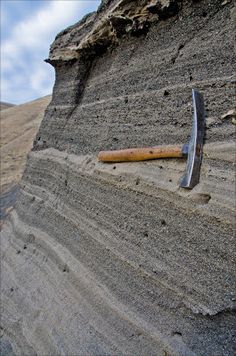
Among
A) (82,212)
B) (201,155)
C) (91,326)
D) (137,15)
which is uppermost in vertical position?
(137,15)

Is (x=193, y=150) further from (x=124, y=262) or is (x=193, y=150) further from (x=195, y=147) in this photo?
(x=124, y=262)

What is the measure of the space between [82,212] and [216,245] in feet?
6.82

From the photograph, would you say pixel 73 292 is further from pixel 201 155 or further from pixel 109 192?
pixel 201 155

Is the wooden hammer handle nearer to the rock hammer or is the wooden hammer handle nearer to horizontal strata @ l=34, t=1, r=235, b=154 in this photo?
the rock hammer

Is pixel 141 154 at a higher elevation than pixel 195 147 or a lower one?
lower

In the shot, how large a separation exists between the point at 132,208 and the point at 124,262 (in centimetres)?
52

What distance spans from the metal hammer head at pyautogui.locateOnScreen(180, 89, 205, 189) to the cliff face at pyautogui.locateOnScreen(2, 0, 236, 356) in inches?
2.5

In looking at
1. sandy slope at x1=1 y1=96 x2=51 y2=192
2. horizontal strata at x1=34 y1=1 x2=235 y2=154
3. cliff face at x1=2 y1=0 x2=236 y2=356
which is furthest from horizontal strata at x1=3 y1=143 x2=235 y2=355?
sandy slope at x1=1 y1=96 x2=51 y2=192

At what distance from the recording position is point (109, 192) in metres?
4.25

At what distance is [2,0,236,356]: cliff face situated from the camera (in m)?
3.12

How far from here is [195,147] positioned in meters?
3.21

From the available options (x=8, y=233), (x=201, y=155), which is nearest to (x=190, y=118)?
(x=201, y=155)

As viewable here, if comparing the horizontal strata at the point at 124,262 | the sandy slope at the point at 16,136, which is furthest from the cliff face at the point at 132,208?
the sandy slope at the point at 16,136

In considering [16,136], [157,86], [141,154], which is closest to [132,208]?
[141,154]
